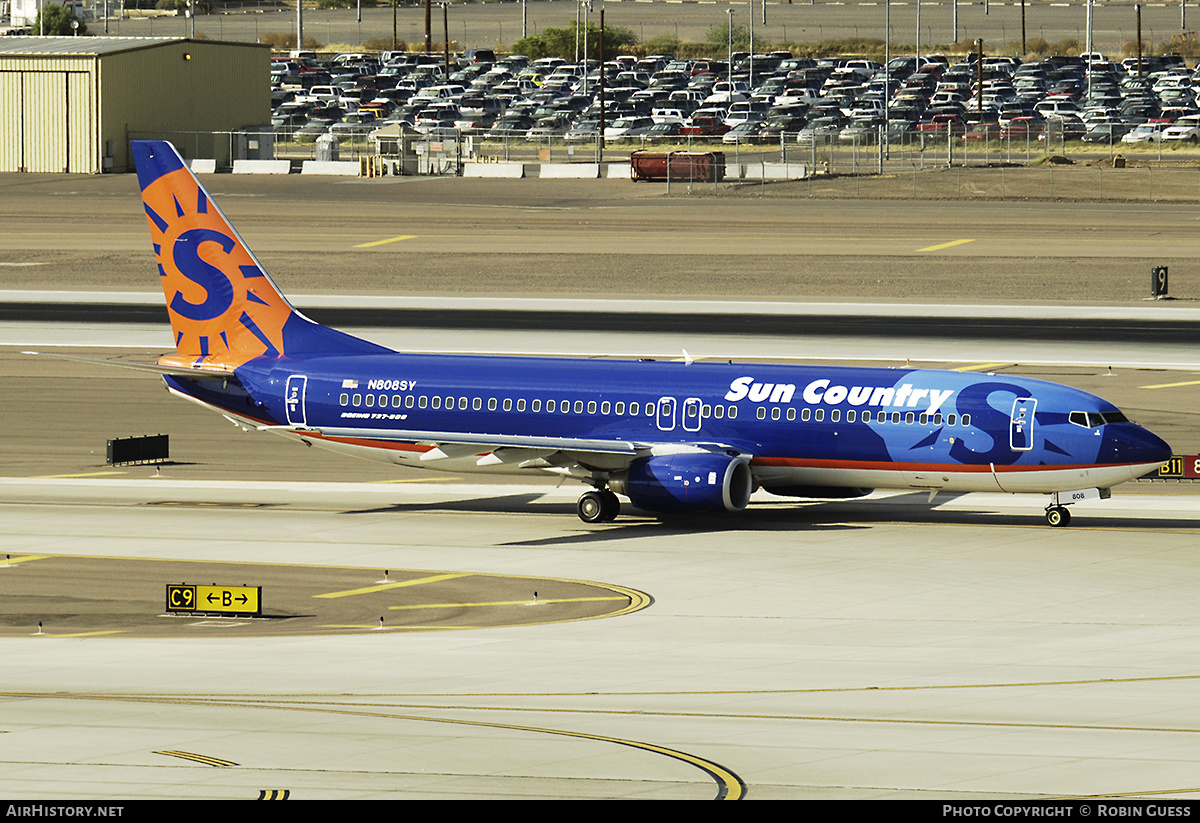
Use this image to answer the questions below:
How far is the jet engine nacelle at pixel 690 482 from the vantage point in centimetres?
4941

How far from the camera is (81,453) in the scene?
6369cm

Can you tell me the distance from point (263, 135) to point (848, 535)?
427 feet

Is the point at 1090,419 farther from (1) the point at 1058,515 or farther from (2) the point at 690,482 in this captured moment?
(2) the point at 690,482

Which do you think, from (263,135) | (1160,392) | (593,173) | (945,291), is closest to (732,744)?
(1160,392)

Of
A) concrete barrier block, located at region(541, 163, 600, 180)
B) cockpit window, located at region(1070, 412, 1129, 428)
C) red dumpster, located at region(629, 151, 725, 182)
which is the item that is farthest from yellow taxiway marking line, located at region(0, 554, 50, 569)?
concrete barrier block, located at region(541, 163, 600, 180)

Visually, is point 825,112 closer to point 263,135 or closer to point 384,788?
point 263,135

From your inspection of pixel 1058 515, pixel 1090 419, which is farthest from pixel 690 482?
pixel 1090 419

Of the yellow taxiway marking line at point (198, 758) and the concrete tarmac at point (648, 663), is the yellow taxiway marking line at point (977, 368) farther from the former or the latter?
the yellow taxiway marking line at point (198, 758)

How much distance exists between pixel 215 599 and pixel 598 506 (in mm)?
14271

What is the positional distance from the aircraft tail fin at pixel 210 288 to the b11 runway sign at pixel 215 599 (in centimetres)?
1595

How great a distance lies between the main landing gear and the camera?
171ft

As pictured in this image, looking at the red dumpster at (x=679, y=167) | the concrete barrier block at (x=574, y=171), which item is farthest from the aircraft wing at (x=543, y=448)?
the concrete barrier block at (x=574, y=171)

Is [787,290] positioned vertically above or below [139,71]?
below

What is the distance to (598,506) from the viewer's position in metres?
52.1
